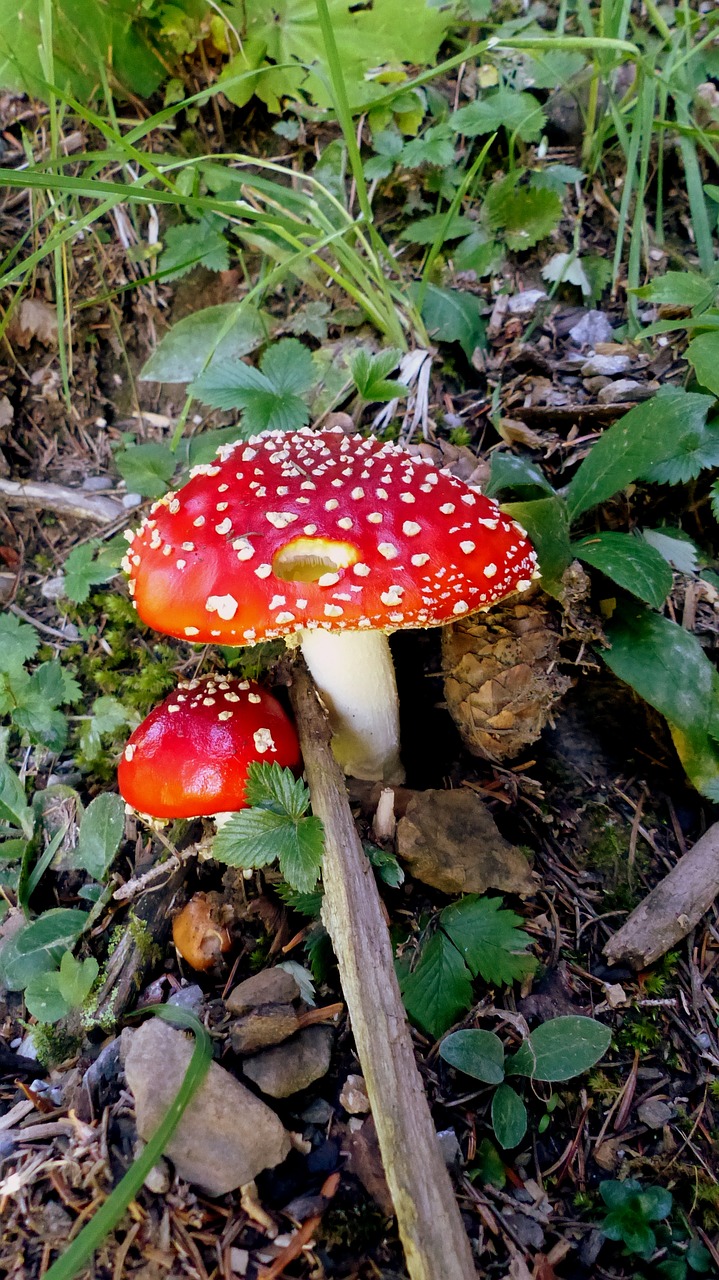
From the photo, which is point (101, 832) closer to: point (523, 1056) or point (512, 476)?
point (523, 1056)

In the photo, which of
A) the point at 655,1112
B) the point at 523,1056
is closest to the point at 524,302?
the point at 523,1056

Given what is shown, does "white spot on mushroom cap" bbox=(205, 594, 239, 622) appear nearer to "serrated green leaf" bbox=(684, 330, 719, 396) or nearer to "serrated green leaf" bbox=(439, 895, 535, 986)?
"serrated green leaf" bbox=(439, 895, 535, 986)

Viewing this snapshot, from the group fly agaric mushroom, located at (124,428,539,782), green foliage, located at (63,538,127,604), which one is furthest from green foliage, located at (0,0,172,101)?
fly agaric mushroom, located at (124,428,539,782)

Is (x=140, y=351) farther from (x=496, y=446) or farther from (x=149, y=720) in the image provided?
(x=149, y=720)

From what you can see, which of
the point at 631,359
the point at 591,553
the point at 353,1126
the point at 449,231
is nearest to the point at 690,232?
the point at 631,359

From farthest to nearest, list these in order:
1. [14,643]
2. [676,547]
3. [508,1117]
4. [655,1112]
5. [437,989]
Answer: [14,643] → [676,547] → [437,989] → [655,1112] → [508,1117]

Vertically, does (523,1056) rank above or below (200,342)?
below

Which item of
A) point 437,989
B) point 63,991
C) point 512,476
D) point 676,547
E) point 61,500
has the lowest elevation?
point 437,989

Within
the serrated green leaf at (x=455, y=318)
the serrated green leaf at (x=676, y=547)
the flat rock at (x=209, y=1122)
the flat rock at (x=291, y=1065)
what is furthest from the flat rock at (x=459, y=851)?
the serrated green leaf at (x=455, y=318)
